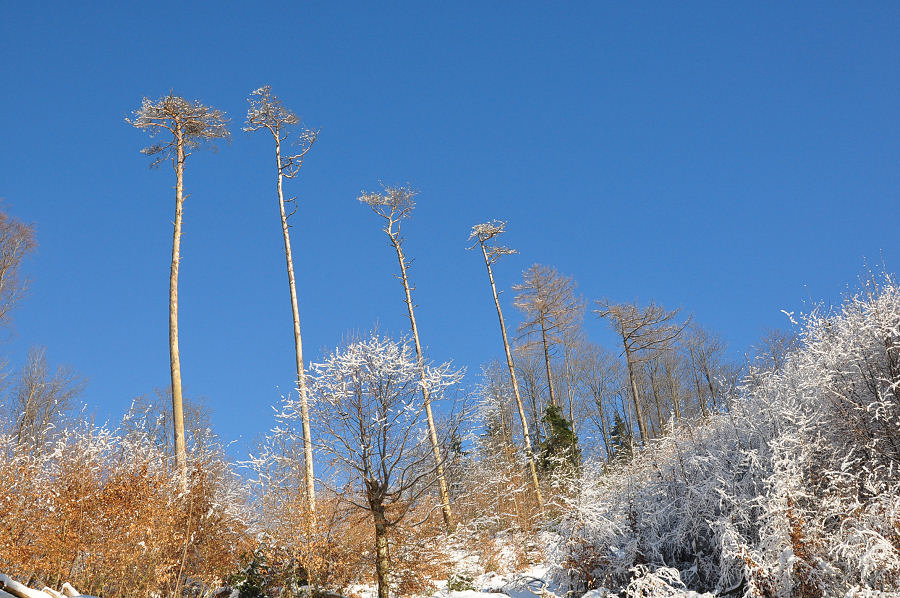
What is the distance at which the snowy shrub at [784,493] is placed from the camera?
639 cm

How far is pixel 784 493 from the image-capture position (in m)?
6.85

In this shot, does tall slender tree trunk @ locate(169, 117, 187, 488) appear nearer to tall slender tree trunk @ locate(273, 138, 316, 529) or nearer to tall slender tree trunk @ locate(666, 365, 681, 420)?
tall slender tree trunk @ locate(273, 138, 316, 529)

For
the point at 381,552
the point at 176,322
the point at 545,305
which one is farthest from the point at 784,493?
the point at 545,305

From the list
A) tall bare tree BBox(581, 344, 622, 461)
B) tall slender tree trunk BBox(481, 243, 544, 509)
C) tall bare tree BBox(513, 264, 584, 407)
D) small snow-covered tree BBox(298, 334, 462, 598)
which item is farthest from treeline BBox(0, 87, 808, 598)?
tall bare tree BBox(581, 344, 622, 461)

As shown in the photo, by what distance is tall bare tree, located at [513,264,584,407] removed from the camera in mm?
22031

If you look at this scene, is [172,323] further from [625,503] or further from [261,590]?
[625,503]

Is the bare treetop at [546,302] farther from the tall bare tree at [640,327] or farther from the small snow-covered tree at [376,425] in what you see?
the small snow-covered tree at [376,425]

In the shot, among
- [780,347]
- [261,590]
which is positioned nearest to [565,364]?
[780,347]

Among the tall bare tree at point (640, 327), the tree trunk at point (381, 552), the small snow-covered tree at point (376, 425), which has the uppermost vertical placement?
the tall bare tree at point (640, 327)

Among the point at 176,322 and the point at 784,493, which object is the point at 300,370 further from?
the point at 784,493

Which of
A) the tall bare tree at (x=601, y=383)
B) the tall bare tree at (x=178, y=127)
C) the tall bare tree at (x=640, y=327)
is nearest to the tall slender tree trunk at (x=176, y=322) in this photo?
the tall bare tree at (x=178, y=127)

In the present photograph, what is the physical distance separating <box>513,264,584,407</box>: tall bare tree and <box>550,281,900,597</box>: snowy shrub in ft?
39.6

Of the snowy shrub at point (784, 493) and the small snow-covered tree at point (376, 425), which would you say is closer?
the snowy shrub at point (784, 493)

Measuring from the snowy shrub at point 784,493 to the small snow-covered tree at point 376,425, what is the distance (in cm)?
246
